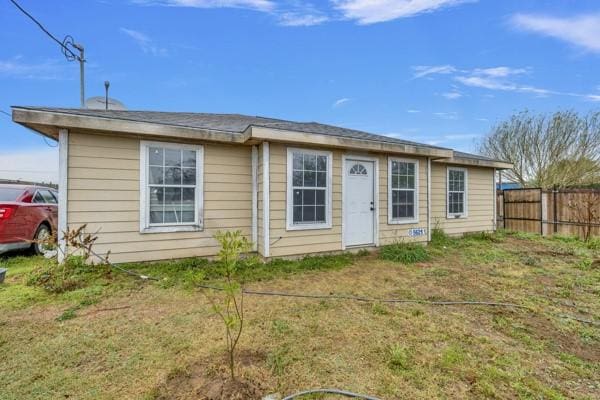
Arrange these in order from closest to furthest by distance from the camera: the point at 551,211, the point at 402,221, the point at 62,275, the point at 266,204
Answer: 1. the point at 62,275
2. the point at 266,204
3. the point at 402,221
4. the point at 551,211

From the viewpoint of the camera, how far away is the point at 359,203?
6250mm

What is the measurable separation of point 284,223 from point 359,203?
6.15ft

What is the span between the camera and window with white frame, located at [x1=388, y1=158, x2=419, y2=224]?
21.7ft

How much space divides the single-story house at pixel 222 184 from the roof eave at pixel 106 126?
15 mm

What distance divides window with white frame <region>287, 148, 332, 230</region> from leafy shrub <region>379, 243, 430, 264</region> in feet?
4.60

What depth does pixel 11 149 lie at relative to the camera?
20000 mm

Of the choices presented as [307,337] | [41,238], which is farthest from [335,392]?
[41,238]

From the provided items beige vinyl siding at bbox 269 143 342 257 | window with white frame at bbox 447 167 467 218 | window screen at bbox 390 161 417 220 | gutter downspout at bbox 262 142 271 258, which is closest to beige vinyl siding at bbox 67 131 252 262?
gutter downspout at bbox 262 142 271 258

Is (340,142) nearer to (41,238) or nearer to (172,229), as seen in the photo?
(172,229)

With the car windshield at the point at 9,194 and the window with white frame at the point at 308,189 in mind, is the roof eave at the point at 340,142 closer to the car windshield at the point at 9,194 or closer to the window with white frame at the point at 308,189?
the window with white frame at the point at 308,189

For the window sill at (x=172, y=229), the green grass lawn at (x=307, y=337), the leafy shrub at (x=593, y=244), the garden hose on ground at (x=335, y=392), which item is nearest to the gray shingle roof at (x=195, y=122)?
the window sill at (x=172, y=229)

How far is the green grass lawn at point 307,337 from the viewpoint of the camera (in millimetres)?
1965

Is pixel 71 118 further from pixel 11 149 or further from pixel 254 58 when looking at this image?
pixel 11 149

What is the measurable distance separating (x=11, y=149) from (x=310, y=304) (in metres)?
26.8
